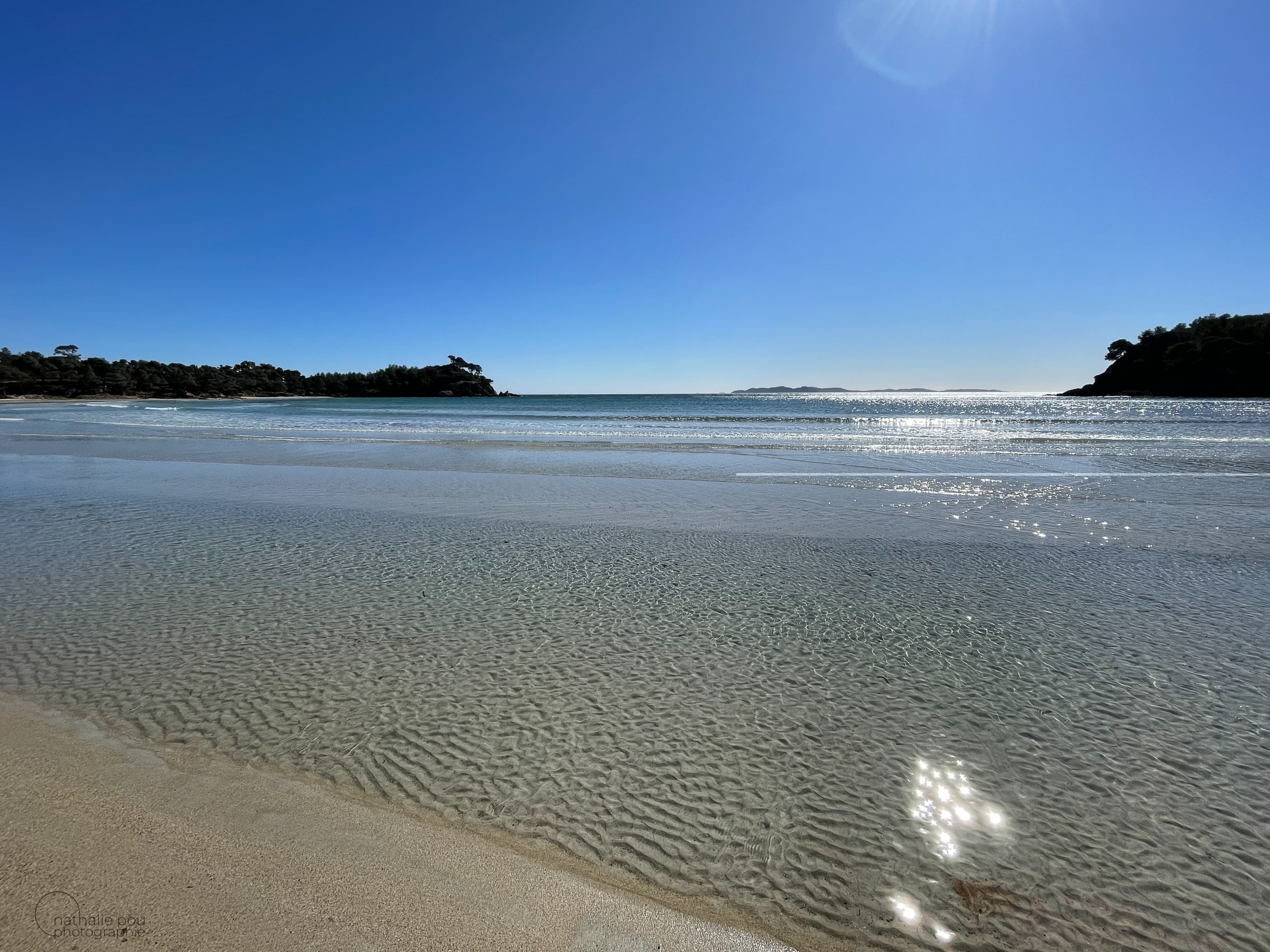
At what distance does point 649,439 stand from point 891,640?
19.0 meters

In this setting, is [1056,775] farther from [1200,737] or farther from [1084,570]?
[1084,570]

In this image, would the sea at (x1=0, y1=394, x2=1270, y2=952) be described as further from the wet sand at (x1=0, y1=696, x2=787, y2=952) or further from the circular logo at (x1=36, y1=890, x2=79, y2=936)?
the circular logo at (x1=36, y1=890, x2=79, y2=936)

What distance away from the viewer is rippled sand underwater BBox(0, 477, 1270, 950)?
6.20 ft

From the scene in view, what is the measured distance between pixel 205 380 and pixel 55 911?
424 ft

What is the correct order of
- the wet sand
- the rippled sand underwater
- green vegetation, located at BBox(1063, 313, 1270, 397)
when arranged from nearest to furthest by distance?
the wet sand < the rippled sand underwater < green vegetation, located at BBox(1063, 313, 1270, 397)

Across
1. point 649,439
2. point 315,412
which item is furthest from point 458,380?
point 649,439

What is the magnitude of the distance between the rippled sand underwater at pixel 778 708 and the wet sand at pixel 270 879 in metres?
0.17

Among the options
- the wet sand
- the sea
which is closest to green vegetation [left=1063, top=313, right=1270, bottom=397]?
the sea

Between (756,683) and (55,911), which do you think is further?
(756,683)

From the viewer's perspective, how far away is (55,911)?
171 cm

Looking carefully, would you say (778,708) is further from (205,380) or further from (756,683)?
(205,380)

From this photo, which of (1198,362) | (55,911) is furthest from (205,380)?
(1198,362)

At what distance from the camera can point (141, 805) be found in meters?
2.16

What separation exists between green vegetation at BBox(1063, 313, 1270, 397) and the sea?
87.3 meters
